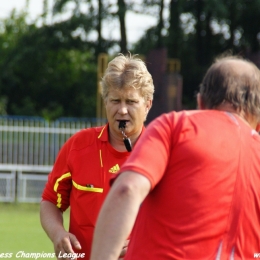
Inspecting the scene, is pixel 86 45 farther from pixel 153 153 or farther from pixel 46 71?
pixel 153 153

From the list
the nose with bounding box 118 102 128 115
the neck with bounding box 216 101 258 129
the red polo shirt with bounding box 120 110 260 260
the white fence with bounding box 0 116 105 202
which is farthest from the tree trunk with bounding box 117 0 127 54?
the red polo shirt with bounding box 120 110 260 260

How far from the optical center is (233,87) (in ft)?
9.42

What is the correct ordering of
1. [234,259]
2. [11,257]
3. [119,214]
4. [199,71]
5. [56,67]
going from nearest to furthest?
[119,214] → [234,259] → [11,257] → [199,71] → [56,67]

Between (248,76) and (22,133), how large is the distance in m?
16.3

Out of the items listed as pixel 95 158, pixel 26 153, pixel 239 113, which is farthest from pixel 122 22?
pixel 239 113

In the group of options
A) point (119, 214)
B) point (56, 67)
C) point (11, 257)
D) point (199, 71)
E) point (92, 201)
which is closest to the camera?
point (119, 214)

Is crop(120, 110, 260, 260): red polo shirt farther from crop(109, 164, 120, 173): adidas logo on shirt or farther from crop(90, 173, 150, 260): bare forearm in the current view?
crop(109, 164, 120, 173): adidas logo on shirt

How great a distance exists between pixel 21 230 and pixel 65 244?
8918 mm

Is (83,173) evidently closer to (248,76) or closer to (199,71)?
(248,76)

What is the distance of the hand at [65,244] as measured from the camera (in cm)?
409

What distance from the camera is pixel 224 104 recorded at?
114 inches

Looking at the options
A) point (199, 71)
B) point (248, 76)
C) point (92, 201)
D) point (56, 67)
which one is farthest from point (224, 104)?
point (56, 67)

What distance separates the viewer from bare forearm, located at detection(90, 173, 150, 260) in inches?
104

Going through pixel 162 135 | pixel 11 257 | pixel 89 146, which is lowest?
pixel 11 257
